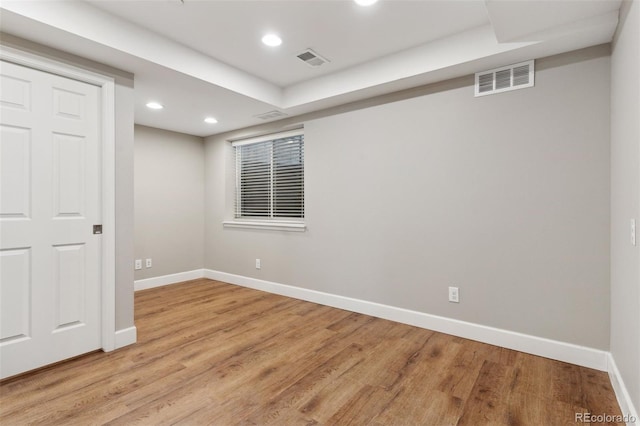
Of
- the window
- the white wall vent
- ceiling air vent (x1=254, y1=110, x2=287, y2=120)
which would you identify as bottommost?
the window

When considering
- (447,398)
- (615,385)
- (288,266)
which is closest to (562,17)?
(615,385)

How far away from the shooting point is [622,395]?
1.79 meters

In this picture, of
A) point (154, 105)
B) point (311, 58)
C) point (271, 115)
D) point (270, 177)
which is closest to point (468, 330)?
point (311, 58)

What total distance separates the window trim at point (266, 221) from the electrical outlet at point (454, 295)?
184 centimetres

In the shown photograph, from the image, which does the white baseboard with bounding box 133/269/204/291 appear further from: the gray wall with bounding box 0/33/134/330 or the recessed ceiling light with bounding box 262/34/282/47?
the recessed ceiling light with bounding box 262/34/282/47

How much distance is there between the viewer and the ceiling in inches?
81.1

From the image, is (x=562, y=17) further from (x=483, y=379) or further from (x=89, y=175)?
(x=89, y=175)

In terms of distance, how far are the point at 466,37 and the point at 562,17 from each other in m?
0.66

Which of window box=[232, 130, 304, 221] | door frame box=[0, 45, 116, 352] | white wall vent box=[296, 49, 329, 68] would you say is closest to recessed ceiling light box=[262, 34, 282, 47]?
white wall vent box=[296, 49, 329, 68]

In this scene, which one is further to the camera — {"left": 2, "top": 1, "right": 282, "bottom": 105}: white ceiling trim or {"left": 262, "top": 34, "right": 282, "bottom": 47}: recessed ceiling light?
{"left": 262, "top": 34, "right": 282, "bottom": 47}: recessed ceiling light

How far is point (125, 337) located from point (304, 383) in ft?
5.33

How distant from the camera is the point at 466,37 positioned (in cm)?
254

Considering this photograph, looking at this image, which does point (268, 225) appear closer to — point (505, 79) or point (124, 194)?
point (124, 194)

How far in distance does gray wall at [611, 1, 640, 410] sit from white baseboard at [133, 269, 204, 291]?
4965 millimetres
